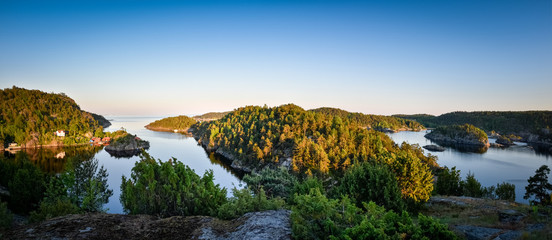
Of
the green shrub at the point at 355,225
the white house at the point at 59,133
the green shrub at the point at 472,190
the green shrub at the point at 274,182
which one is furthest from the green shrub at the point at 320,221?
the white house at the point at 59,133

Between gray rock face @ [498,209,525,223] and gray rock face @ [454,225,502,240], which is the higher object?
gray rock face @ [454,225,502,240]

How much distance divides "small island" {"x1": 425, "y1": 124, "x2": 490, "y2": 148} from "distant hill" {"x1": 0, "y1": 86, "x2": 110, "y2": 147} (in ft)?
738

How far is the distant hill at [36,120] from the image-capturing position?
112500 millimetres

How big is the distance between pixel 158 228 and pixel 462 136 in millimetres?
209239

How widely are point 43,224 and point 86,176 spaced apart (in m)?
30.2

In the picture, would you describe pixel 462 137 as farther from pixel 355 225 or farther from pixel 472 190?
pixel 355 225

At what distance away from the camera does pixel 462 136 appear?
169875 mm

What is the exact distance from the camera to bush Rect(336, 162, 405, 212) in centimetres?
1953

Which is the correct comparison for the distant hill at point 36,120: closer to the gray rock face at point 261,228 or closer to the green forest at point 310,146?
the green forest at point 310,146

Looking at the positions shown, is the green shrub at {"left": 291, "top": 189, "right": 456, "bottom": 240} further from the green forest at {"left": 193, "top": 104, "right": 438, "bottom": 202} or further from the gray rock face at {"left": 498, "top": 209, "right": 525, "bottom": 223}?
the green forest at {"left": 193, "top": 104, "right": 438, "bottom": 202}

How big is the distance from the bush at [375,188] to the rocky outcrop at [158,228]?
39.3ft

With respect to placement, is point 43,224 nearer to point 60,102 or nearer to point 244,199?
point 244,199

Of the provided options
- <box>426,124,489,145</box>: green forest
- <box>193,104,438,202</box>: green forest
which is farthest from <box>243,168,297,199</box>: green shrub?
<box>426,124,489,145</box>: green forest

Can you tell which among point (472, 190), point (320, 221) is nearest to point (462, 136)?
point (472, 190)
